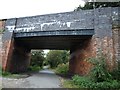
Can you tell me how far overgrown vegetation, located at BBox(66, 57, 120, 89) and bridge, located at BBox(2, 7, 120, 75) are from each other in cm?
110

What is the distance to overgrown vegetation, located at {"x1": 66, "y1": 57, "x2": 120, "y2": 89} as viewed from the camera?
11617 millimetres

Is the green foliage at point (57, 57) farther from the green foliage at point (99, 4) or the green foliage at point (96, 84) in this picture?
the green foliage at point (96, 84)

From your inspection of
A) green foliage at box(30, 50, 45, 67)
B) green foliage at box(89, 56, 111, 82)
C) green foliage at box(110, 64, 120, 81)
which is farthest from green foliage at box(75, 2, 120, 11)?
green foliage at box(30, 50, 45, 67)

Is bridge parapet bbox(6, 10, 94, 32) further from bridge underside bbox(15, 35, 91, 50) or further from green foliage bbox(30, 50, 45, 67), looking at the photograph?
green foliage bbox(30, 50, 45, 67)

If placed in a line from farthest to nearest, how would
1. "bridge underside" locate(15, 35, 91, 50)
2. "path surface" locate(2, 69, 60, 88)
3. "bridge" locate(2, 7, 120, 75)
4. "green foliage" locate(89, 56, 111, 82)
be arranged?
"bridge underside" locate(15, 35, 91, 50), "bridge" locate(2, 7, 120, 75), "green foliage" locate(89, 56, 111, 82), "path surface" locate(2, 69, 60, 88)

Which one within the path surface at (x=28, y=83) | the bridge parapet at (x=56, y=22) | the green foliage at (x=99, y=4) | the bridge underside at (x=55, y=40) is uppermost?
the green foliage at (x=99, y=4)

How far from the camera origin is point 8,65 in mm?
17656

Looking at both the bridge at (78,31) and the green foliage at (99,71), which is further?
the bridge at (78,31)

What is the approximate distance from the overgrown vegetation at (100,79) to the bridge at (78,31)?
1101 millimetres

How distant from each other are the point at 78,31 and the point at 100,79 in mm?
4639

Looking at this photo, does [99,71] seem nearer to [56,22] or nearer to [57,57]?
[56,22]

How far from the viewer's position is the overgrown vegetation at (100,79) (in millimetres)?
11617

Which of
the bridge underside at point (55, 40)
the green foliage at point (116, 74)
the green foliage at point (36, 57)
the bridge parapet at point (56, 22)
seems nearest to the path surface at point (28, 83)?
the green foliage at point (116, 74)

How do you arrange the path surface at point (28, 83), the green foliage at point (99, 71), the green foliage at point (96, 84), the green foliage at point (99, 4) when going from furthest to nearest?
the green foliage at point (99, 4) → the green foliage at point (99, 71) → the green foliage at point (96, 84) → the path surface at point (28, 83)
